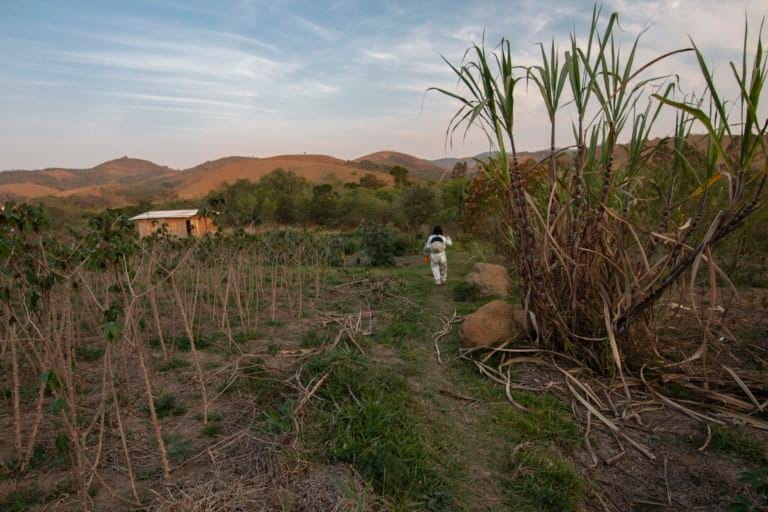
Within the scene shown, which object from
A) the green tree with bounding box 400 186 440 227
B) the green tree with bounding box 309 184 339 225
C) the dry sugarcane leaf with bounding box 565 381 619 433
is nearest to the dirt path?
the dry sugarcane leaf with bounding box 565 381 619 433

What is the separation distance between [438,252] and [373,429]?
5204 millimetres

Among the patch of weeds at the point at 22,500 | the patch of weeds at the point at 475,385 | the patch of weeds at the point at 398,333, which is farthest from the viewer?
the patch of weeds at the point at 398,333

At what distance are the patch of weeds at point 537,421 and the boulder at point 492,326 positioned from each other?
2.89 feet

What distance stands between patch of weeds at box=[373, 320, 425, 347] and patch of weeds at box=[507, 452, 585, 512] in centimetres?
220

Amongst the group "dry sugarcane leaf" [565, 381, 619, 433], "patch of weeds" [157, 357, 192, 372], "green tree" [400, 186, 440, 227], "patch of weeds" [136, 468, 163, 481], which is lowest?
"dry sugarcane leaf" [565, 381, 619, 433]

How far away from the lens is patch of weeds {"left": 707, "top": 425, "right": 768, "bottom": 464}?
8.98 feet

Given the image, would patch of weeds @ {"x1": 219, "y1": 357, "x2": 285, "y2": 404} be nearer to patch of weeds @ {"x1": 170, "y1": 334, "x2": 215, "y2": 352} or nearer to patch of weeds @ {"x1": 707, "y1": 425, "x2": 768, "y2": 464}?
patch of weeds @ {"x1": 170, "y1": 334, "x2": 215, "y2": 352}

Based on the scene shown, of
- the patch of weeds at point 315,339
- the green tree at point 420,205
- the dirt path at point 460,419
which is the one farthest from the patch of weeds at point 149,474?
the green tree at point 420,205

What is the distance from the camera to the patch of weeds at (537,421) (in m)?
2.99

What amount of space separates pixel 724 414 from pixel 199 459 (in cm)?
349

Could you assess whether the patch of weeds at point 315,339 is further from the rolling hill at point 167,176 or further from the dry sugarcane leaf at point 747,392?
the rolling hill at point 167,176

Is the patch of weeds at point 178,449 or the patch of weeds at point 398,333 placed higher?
the patch of weeds at point 178,449

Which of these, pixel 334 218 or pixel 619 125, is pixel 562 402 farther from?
pixel 334 218

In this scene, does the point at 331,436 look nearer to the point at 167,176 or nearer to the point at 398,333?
the point at 398,333
